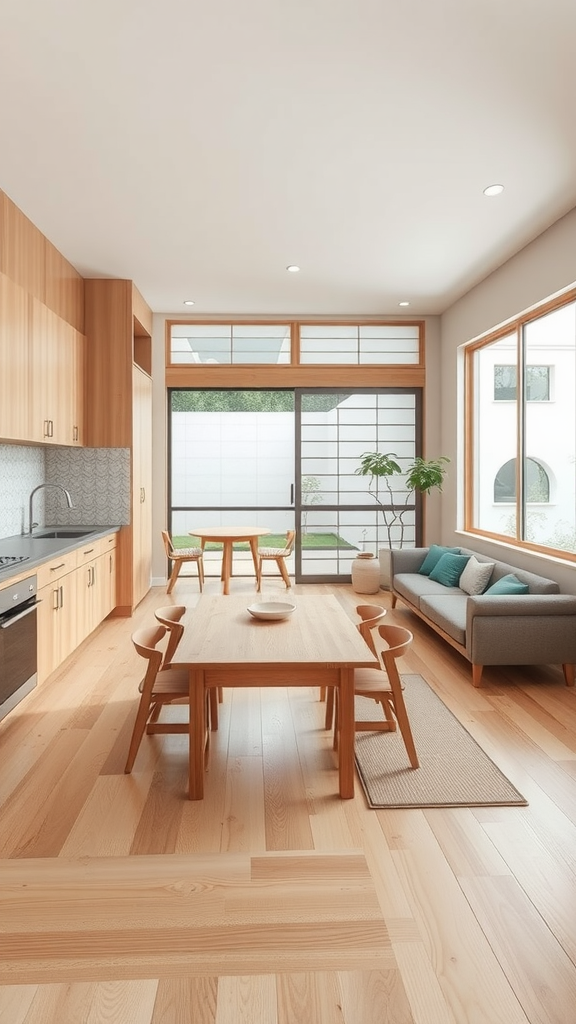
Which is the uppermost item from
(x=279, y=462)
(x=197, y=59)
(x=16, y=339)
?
(x=197, y=59)

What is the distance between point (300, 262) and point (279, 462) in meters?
2.79

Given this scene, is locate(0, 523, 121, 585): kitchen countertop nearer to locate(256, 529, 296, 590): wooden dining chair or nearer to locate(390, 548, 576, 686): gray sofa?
locate(256, 529, 296, 590): wooden dining chair

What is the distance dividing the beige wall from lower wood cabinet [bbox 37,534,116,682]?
10.9ft

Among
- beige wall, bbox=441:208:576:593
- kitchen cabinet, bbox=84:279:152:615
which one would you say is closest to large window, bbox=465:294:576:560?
beige wall, bbox=441:208:576:593

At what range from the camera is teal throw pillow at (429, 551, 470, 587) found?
5633mm

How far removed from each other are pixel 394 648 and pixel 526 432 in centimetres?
314

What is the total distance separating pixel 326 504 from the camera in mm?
7648

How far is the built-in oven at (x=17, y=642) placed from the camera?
3.18 metres

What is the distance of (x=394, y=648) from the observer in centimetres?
280

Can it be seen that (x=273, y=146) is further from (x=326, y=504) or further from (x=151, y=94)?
(x=326, y=504)

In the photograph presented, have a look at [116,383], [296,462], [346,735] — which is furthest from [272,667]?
[296,462]

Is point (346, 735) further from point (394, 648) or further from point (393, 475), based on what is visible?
point (393, 475)

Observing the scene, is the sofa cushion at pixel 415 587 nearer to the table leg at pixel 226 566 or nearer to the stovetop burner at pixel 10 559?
the table leg at pixel 226 566

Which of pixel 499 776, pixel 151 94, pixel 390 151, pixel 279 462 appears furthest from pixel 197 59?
pixel 279 462
